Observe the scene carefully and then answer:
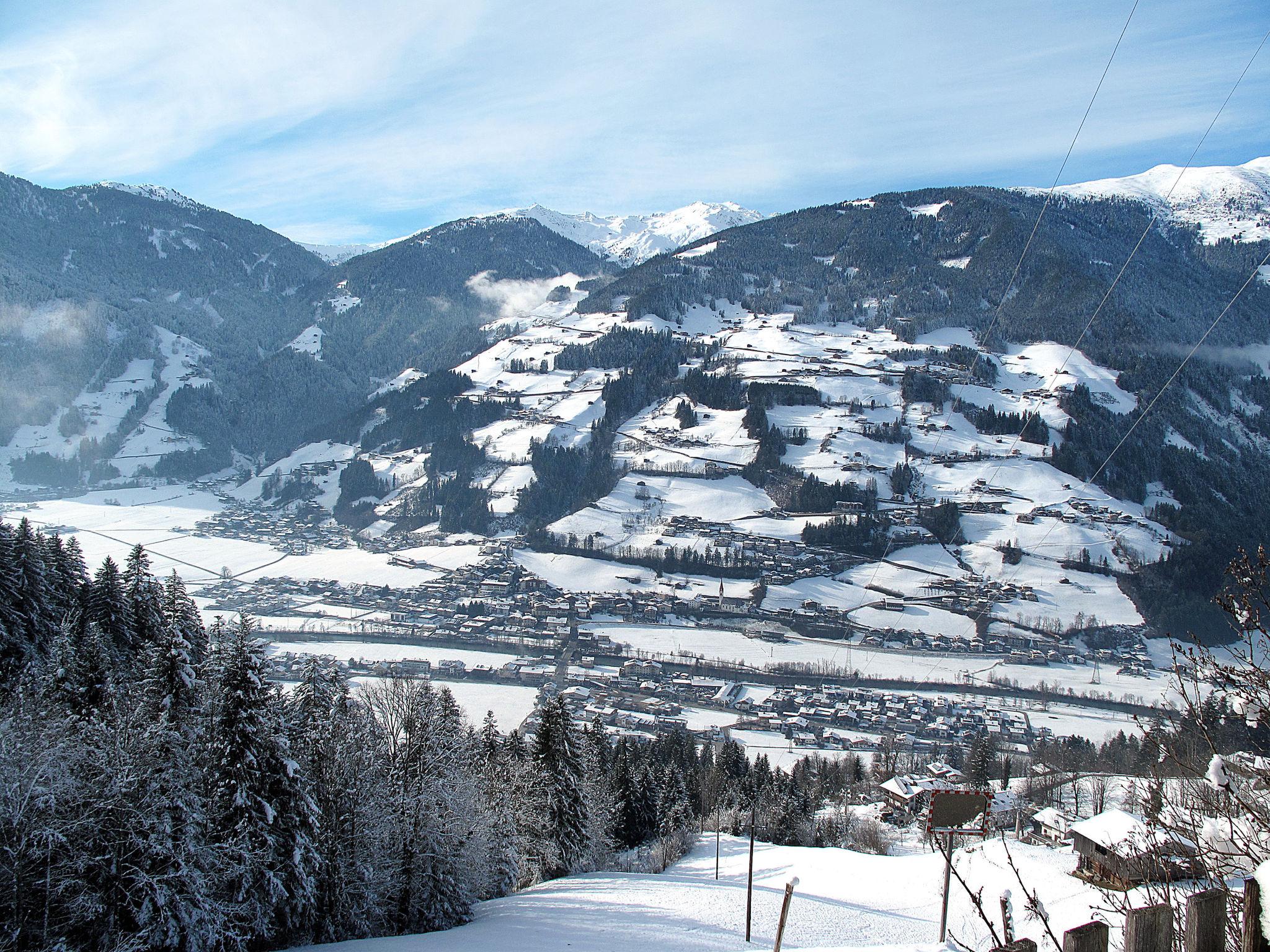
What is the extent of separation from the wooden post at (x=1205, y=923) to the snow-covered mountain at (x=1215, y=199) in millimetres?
200817

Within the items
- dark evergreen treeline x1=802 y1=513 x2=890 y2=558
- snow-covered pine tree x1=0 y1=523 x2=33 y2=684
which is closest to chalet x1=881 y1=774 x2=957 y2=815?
snow-covered pine tree x1=0 y1=523 x2=33 y2=684

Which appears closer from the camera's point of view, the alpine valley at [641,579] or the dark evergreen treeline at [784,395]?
the alpine valley at [641,579]

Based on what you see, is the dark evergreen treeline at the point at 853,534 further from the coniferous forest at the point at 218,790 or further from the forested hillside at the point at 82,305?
the forested hillside at the point at 82,305

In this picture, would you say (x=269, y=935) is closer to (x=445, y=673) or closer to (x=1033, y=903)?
(x=1033, y=903)

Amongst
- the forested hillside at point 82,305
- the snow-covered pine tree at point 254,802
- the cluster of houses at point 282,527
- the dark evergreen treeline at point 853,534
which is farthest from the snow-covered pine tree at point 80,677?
the forested hillside at point 82,305

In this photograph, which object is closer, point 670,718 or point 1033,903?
point 1033,903

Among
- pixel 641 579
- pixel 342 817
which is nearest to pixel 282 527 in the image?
pixel 641 579

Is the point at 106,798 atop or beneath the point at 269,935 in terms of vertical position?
atop

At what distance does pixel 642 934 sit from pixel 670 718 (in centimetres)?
2754

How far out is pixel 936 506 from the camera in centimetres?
6906

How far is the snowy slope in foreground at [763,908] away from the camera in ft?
42.0

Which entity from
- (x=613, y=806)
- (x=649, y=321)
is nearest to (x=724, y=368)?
(x=649, y=321)

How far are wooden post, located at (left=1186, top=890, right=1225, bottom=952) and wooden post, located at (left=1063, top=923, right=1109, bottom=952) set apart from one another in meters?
0.28

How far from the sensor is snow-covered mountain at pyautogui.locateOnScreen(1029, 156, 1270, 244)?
164625 millimetres
